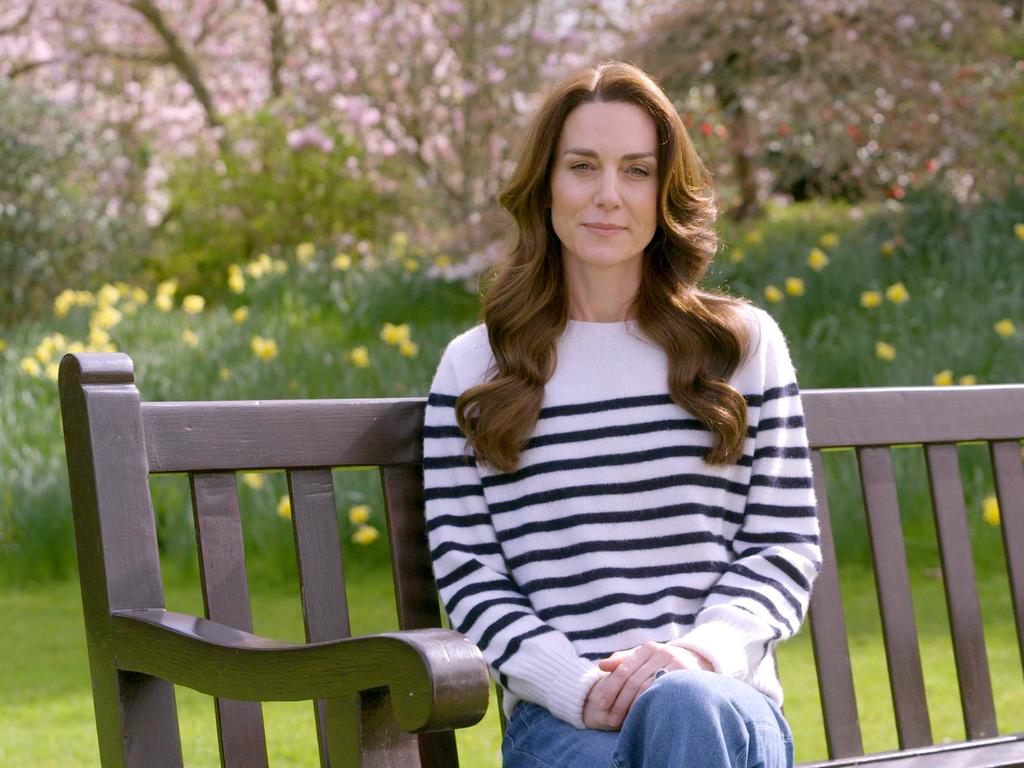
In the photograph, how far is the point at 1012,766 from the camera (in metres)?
2.14

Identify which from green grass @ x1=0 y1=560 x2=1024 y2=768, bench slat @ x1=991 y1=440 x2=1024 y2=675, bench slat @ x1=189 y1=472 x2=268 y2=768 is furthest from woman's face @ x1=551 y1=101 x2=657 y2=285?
green grass @ x1=0 y1=560 x2=1024 y2=768

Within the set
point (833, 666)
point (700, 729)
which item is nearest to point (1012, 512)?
point (833, 666)

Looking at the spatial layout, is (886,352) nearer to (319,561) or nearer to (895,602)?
(895,602)

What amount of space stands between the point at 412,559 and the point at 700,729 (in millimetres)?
561

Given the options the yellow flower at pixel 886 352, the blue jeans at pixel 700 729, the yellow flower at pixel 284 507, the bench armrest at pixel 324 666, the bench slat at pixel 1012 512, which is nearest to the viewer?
the bench armrest at pixel 324 666

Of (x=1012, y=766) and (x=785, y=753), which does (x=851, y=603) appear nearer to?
(x=1012, y=766)

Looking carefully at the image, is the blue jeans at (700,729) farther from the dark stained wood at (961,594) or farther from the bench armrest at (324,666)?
the dark stained wood at (961,594)

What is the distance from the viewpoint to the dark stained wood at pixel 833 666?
7.06ft

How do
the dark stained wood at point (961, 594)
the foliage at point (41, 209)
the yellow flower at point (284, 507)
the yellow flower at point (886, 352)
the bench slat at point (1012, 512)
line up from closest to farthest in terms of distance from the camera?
the dark stained wood at point (961, 594)
the bench slat at point (1012, 512)
the yellow flower at point (284, 507)
the yellow flower at point (886, 352)
the foliage at point (41, 209)

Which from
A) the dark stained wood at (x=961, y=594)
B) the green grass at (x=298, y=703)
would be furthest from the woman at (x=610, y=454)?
the green grass at (x=298, y=703)

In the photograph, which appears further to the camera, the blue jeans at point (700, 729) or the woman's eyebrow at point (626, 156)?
the woman's eyebrow at point (626, 156)

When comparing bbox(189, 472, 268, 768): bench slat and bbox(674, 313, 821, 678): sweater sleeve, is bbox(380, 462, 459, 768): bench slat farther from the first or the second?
bbox(674, 313, 821, 678): sweater sleeve

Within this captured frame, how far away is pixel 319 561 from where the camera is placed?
1861 mm

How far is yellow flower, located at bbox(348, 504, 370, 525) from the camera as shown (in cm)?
392
